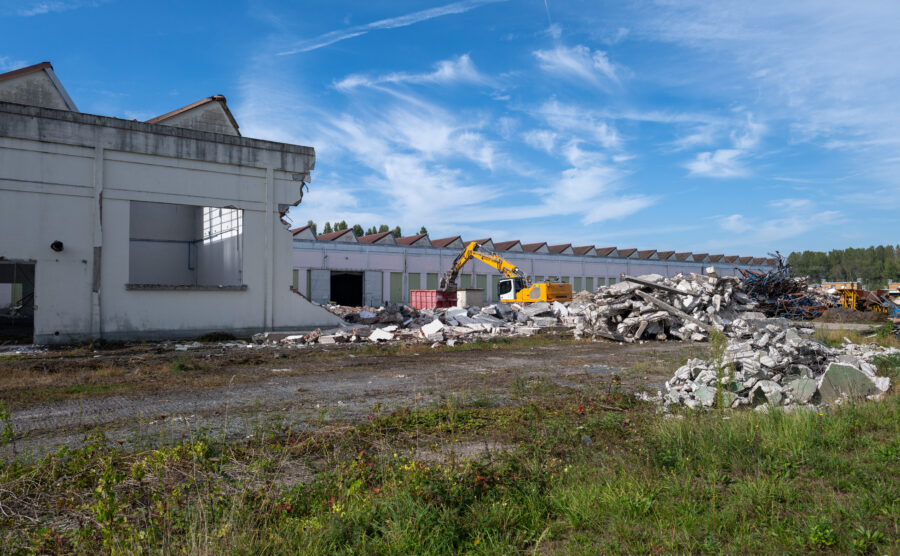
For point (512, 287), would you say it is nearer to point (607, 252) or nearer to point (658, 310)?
point (658, 310)

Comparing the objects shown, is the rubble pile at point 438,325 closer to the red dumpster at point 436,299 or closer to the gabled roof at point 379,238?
the red dumpster at point 436,299

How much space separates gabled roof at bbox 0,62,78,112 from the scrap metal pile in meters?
28.0

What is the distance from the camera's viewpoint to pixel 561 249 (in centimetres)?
4991

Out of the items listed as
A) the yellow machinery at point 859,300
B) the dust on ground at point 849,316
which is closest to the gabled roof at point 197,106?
the dust on ground at point 849,316

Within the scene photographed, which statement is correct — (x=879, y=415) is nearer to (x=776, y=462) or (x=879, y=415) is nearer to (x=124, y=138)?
(x=776, y=462)

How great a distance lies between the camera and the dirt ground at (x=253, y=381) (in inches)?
262

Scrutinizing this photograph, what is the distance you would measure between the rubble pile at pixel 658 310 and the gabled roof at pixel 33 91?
60.8ft

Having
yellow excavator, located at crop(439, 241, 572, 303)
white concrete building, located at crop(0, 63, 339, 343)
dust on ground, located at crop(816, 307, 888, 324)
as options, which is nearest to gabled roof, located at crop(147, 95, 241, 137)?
white concrete building, located at crop(0, 63, 339, 343)

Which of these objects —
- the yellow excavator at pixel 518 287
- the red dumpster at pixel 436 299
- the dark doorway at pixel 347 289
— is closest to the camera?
the yellow excavator at pixel 518 287

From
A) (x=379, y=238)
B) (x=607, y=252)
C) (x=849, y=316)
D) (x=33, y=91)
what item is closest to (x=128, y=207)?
(x=33, y=91)

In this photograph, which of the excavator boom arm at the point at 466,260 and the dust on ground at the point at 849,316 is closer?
the dust on ground at the point at 849,316

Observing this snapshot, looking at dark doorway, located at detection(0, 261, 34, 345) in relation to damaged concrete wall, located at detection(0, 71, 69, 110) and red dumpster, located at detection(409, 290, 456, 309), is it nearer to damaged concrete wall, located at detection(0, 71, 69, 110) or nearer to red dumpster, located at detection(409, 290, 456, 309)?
damaged concrete wall, located at detection(0, 71, 69, 110)

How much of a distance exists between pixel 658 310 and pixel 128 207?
17144 millimetres

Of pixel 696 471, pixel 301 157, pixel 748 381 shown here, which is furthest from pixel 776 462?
pixel 301 157
